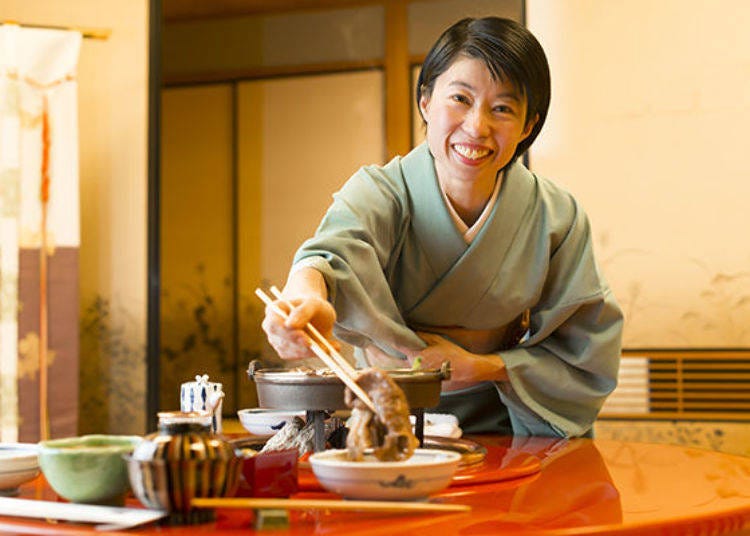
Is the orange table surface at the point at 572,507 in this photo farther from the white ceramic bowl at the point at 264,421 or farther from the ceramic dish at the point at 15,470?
the white ceramic bowl at the point at 264,421

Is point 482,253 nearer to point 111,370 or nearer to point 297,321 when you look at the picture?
point 297,321

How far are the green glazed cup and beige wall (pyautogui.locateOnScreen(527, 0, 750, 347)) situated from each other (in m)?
3.00

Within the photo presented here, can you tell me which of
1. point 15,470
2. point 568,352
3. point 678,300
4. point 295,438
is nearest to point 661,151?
point 678,300

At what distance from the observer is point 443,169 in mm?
1936

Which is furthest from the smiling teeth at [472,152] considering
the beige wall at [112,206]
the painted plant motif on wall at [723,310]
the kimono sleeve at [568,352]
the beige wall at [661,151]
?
the beige wall at [112,206]

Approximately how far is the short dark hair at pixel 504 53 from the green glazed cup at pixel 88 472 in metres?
1.01

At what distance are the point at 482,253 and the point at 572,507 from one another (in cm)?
82

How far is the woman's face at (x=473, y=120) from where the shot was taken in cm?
179

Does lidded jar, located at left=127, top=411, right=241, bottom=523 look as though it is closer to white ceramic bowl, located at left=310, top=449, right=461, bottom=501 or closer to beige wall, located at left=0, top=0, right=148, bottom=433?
white ceramic bowl, located at left=310, top=449, right=461, bottom=501

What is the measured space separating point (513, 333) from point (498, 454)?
0.56m

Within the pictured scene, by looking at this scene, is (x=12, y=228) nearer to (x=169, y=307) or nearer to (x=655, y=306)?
(x=169, y=307)

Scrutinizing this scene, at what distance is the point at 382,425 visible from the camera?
3.86 ft

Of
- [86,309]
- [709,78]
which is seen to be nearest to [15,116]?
[86,309]

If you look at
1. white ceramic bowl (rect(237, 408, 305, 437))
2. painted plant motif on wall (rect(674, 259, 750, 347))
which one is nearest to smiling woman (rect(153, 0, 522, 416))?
painted plant motif on wall (rect(674, 259, 750, 347))
